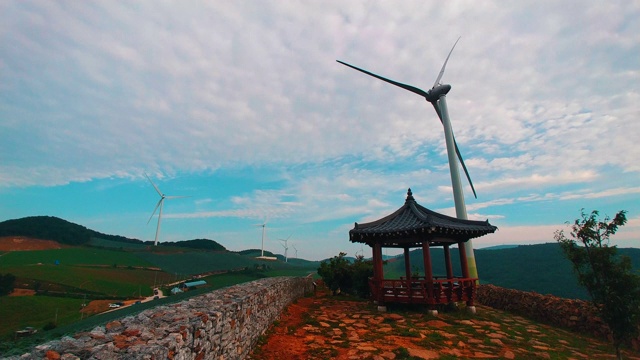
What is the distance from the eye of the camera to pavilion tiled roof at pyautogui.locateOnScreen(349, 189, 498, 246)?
12797 mm

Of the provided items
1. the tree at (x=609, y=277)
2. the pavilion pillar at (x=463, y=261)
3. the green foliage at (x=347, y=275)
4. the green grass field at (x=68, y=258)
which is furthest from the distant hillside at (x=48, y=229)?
the tree at (x=609, y=277)

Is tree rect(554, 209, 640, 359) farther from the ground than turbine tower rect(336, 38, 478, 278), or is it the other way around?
turbine tower rect(336, 38, 478, 278)

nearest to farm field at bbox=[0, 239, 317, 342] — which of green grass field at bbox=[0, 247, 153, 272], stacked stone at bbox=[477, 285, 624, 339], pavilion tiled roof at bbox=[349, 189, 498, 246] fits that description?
green grass field at bbox=[0, 247, 153, 272]

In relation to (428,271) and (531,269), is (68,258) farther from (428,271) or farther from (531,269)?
(531,269)

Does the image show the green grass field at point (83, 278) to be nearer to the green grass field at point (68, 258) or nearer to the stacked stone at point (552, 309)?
the green grass field at point (68, 258)

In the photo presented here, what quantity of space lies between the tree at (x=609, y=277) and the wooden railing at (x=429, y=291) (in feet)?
15.3

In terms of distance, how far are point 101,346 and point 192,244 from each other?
108636 mm

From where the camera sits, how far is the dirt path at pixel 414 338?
8.35 m

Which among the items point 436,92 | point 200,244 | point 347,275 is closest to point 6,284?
point 347,275

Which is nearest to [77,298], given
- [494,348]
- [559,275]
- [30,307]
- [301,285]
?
[30,307]

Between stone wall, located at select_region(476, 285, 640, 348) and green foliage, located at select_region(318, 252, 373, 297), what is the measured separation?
7693 millimetres

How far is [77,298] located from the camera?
3042 cm

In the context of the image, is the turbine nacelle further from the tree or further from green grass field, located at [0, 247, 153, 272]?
green grass field, located at [0, 247, 153, 272]

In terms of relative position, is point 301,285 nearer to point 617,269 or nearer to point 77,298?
point 617,269
